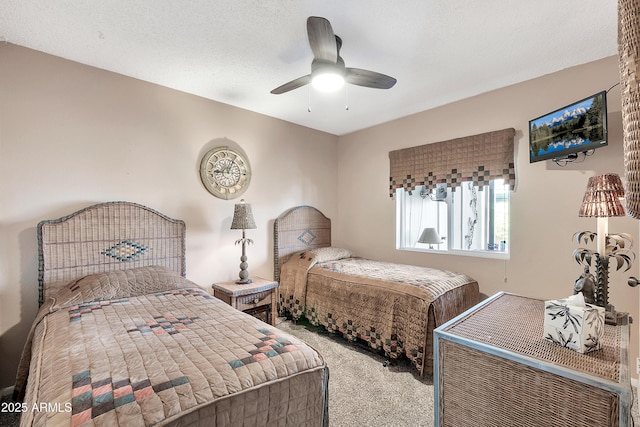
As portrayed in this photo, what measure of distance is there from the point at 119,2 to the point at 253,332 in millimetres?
2066

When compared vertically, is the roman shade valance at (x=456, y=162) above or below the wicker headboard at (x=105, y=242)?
above

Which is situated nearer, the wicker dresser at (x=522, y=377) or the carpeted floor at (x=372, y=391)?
the wicker dresser at (x=522, y=377)

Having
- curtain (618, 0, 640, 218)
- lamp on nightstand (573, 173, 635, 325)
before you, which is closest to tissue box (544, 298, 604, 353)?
lamp on nightstand (573, 173, 635, 325)

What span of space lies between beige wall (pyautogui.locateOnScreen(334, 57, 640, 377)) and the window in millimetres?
175

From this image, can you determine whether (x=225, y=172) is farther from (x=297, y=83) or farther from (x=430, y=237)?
(x=430, y=237)

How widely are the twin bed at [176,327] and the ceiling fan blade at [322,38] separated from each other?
169 cm

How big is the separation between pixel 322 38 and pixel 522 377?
1926 mm

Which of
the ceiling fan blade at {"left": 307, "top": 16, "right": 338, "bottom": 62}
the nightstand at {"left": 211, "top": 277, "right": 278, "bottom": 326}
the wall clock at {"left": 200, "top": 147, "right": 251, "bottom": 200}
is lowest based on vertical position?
the nightstand at {"left": 211, "top": 277, "right": 278, "bottom": 326}

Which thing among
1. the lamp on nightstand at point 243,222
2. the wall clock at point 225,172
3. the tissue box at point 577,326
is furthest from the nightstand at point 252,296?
the tissue box at point 577,326

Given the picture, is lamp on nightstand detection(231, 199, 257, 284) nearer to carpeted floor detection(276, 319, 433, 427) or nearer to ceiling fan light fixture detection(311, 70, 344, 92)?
A: carpeted floor detection(276, 319, 433, 427)

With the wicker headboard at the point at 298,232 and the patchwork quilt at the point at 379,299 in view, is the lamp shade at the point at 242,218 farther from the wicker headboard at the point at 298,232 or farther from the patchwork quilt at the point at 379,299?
the patchwork quilt at the point at 379,299

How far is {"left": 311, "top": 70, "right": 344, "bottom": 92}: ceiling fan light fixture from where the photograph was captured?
1.88 meters

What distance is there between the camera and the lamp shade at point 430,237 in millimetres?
3314

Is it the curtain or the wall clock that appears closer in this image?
the curtain
